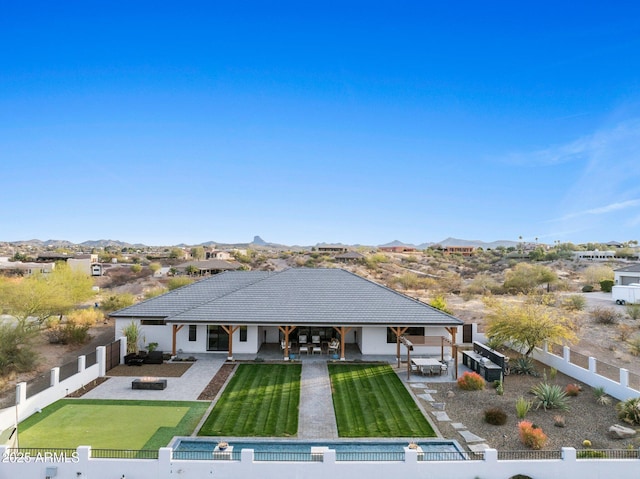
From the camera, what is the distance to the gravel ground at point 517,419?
35.3 feet

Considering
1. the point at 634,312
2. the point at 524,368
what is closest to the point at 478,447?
the point at 524,368

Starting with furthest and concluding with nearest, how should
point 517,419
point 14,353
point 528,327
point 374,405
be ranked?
point 528,327 → point 14,353 → point 374,405 → point 517,419

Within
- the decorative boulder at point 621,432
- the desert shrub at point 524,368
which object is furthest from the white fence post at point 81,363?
the desert shrub at point 524,368

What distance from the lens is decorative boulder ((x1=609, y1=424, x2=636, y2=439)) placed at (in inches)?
430

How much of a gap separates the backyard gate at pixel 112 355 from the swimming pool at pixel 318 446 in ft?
28.4

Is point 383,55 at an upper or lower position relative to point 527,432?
upper

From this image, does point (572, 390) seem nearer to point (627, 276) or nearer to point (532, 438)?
point (532, 438)

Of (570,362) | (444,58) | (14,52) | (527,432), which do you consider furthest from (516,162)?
(14,52)

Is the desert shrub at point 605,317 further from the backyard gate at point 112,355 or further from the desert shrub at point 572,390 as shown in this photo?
the backyard gate at point 112,355

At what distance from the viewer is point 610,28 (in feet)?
79.8

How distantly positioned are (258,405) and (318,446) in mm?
3470

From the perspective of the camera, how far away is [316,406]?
13.2 m

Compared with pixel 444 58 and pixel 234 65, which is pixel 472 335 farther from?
pixel 234 65

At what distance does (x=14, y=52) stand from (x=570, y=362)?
39839 millimetres
